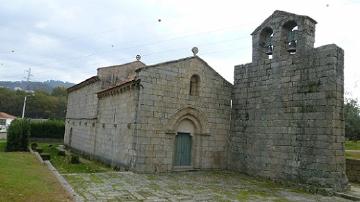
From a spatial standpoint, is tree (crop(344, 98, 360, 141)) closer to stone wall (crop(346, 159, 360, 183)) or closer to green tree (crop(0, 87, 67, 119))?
stone wall (crop(346, 159, 360, 183))

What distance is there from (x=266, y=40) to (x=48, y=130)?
94.1 ft

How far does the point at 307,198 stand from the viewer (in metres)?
10.5

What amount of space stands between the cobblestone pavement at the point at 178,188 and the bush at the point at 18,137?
11847 millimetres

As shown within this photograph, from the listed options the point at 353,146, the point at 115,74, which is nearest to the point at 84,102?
the point at 115,74

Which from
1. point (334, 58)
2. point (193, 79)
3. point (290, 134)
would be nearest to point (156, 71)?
point (193, 79)

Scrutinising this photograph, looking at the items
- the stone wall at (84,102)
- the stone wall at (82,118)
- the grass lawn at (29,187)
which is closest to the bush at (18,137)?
the stone wall at (82,118)

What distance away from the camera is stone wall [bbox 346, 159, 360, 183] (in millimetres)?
13672

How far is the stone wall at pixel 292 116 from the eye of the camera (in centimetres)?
1160

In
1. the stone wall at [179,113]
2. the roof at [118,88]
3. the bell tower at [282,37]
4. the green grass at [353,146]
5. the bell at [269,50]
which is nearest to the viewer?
the bell tower at [282,37]

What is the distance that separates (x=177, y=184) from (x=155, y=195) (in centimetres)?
214

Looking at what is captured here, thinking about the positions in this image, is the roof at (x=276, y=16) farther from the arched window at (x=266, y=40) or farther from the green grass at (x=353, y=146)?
the green grass at (x=353, y=146)

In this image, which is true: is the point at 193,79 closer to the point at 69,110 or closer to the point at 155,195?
the point at 155,195

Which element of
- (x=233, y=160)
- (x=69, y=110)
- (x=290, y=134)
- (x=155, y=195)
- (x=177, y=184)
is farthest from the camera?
(x=69, y=110)

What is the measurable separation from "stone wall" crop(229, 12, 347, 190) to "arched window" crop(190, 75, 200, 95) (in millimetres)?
1946
